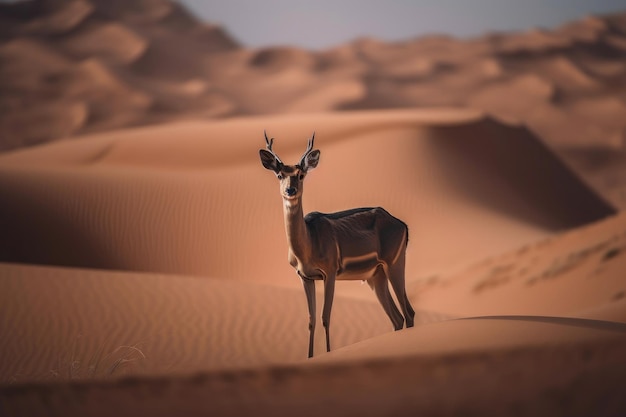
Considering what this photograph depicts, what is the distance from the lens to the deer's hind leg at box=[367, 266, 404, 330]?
8.08 m

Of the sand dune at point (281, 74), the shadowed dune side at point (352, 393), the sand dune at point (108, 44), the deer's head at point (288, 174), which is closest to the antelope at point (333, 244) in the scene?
the deer's head at point (288, 174)

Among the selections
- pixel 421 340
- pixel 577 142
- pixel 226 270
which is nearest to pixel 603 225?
pixel 226 270

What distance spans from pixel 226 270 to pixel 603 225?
9.54 m

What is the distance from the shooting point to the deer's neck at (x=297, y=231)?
7191 millimetres

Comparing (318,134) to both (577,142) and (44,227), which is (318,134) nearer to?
(44,227)

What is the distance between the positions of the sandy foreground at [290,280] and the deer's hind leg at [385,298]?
0.51 metres

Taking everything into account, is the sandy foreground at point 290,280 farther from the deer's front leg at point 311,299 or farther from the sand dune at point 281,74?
the sand dune at point 281,74

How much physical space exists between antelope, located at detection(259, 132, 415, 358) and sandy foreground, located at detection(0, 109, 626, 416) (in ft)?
2.11

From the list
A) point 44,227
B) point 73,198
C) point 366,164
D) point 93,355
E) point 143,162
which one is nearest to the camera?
point 93,355

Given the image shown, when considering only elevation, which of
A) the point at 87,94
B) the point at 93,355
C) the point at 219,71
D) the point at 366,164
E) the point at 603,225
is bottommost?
the point at 93,355

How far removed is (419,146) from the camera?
85.5 feet

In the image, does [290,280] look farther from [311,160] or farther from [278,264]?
[311,160]

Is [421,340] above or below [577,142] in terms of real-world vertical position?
below

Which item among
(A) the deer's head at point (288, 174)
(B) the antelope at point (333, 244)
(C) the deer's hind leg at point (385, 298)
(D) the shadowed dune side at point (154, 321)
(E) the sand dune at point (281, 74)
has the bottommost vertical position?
(D) the shadowed dune side at point (154, 321)
